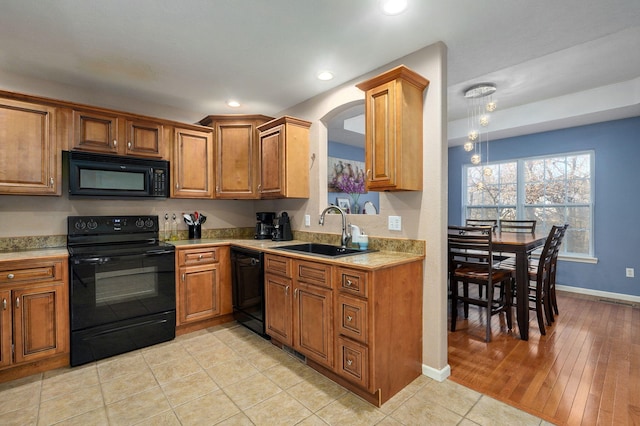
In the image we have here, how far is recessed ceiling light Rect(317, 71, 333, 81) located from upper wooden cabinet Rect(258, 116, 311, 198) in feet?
1.71

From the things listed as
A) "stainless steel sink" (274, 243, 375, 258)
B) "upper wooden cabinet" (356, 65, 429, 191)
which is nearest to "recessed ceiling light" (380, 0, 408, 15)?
"upper wooden cabinet" (356, 65, 429, 191)

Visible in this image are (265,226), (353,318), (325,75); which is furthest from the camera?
(265,226)

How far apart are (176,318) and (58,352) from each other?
34.2 inches

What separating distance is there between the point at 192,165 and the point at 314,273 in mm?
2035

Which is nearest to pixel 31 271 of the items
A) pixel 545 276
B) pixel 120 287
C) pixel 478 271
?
pixel 120 287

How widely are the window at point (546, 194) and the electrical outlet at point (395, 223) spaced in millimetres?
2467

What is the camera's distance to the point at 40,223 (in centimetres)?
281

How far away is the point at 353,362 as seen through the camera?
198 centimetres

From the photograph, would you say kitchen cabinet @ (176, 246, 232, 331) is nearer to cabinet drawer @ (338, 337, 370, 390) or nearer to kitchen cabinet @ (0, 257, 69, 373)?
kitchen cabinet @ (0, 257, 69, 373)

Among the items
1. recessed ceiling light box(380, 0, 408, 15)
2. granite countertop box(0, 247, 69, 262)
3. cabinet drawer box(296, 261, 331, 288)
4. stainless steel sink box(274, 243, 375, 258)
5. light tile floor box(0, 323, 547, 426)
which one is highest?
recessed ceiling light box(380, 0, 408, 15)

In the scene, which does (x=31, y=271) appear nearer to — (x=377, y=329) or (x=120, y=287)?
(x=120, y=287)

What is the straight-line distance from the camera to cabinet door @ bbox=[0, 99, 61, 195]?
244 cm

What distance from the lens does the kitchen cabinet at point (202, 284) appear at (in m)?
2.99

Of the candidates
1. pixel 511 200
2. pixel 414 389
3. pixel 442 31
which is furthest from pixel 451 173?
pixel 414 389
